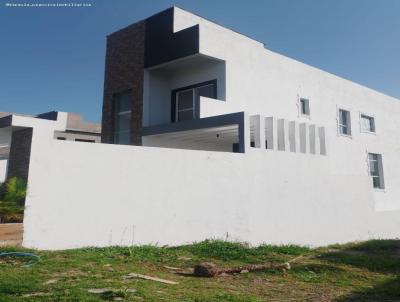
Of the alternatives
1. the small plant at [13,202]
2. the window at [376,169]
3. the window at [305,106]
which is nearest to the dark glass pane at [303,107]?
the window at [305,106]

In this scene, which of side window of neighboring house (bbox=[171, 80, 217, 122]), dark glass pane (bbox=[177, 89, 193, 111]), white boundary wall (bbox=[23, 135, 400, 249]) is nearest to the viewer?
white boundary wall (bbox=[23, 135, 400, 249])

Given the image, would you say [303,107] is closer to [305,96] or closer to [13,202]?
[305,96]

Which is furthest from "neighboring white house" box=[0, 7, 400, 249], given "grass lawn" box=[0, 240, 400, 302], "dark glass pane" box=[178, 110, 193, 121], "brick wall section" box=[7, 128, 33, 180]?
"grass lawn" box=[0, 240, 400, 302]

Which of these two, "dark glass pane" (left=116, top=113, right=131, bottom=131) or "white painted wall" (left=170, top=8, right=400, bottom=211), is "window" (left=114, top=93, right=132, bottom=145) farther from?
"white painted wall" (left=170, top=8, right=400, bottom=211)

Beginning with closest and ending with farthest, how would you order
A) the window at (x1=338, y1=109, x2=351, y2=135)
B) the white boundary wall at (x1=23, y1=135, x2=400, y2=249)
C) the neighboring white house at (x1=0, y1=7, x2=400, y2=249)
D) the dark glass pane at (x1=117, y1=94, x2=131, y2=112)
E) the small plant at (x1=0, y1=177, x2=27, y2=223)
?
the small plant at (x1=0, y1=177, x2=27, y2=223), the white boundary wall at (x1=23, y1=135, x2=400, y2=249), the neighboring white house at (x1=0, y1=7, x2=400, y2=249), the dark glass pane at (x1=117, y1=94, x2=131, y2=112), the window at (x1=338, y1=109, x2=351, y2=135)

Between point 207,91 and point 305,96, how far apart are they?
208 inches

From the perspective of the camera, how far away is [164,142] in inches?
583

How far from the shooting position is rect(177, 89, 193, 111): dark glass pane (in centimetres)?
1542

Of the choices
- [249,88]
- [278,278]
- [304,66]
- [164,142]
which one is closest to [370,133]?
[304,66]

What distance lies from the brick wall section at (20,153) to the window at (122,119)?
7.11 metres

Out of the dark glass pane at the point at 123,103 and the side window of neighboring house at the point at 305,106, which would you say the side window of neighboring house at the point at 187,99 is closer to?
the dark glass pane at the point at 123,103

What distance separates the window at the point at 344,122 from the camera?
19.0 m

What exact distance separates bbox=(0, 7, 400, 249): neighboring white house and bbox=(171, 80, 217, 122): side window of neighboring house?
0.16 feet

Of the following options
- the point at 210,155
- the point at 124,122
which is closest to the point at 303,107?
the point at 124,122
